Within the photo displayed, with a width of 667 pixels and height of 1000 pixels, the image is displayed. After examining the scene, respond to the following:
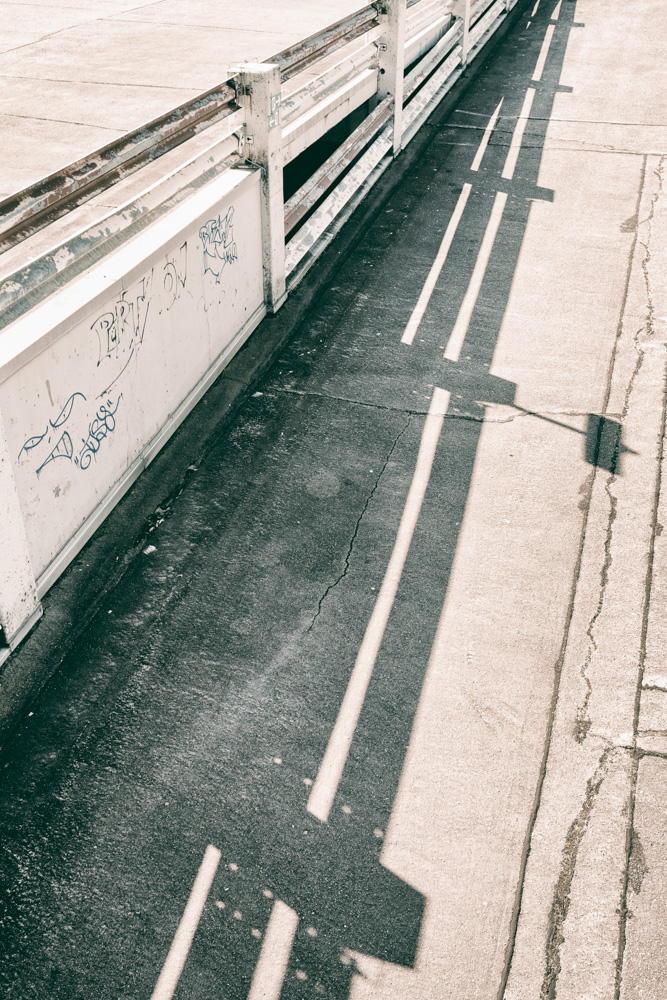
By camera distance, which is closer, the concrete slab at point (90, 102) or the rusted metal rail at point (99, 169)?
the rusted metal rail at point (99, 169)

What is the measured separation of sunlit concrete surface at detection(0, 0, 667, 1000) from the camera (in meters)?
3.39

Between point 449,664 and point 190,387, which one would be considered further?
point 190,387

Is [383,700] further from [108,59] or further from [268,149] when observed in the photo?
[108,59]

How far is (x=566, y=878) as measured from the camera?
3592mm

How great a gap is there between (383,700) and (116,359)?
7.76 feet

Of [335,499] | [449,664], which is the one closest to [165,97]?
[335,499]

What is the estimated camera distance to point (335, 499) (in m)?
5.59

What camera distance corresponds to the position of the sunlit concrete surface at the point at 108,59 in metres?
8.75

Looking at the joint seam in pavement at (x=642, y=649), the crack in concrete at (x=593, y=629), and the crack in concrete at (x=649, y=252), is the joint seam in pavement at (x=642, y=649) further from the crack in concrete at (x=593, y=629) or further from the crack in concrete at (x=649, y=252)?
the crack in concrete at (x=593, y=629)

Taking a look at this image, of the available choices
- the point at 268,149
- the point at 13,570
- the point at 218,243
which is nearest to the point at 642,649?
the point at 13,570

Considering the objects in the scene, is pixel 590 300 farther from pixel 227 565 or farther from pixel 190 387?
pixel 227 565

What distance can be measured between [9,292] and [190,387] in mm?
2268

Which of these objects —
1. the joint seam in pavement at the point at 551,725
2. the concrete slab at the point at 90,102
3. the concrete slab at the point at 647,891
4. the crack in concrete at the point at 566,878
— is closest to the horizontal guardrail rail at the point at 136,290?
the concrete slab at the point at 90,102

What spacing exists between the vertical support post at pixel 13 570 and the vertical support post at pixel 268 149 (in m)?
3.56
